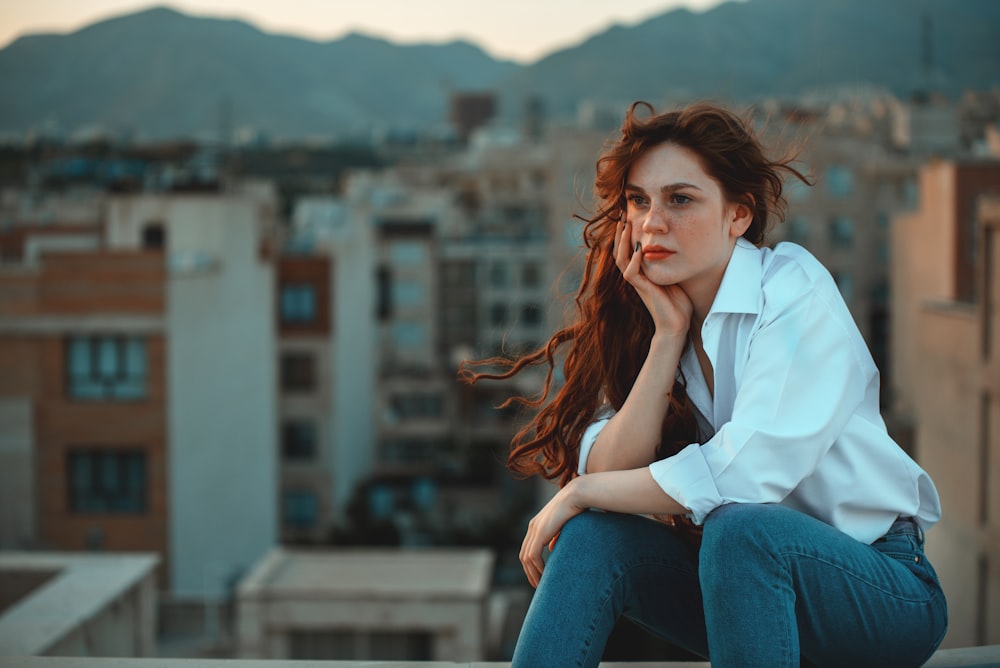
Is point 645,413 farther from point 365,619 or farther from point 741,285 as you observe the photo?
point 365,619

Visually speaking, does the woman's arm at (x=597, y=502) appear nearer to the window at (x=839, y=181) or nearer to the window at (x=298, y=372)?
the window at (x=298, y=372)

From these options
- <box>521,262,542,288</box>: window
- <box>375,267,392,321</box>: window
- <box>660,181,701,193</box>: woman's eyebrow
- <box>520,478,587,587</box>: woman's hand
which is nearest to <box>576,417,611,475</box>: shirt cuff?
<box>520,478,587,587</box>: woman's hand

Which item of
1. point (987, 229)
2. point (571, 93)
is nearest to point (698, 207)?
point (987, 229)

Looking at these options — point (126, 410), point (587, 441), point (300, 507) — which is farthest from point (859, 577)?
point (300, 507)

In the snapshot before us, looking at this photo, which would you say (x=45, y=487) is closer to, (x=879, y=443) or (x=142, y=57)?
(x=879, y=443)

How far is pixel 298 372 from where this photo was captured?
98.0 feet

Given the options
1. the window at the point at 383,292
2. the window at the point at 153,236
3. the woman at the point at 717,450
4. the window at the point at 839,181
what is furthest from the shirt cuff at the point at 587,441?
the window at the point at 383,292

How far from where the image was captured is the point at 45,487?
2228 cm

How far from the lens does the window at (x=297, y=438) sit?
97.7 ft

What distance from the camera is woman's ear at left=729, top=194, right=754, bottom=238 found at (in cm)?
326

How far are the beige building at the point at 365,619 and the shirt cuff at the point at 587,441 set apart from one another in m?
10.4

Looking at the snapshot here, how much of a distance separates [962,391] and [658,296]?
10923mm

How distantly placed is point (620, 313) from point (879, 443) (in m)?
0.84

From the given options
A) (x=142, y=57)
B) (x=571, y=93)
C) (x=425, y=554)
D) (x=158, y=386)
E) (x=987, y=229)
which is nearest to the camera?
(x=987, y=229)
